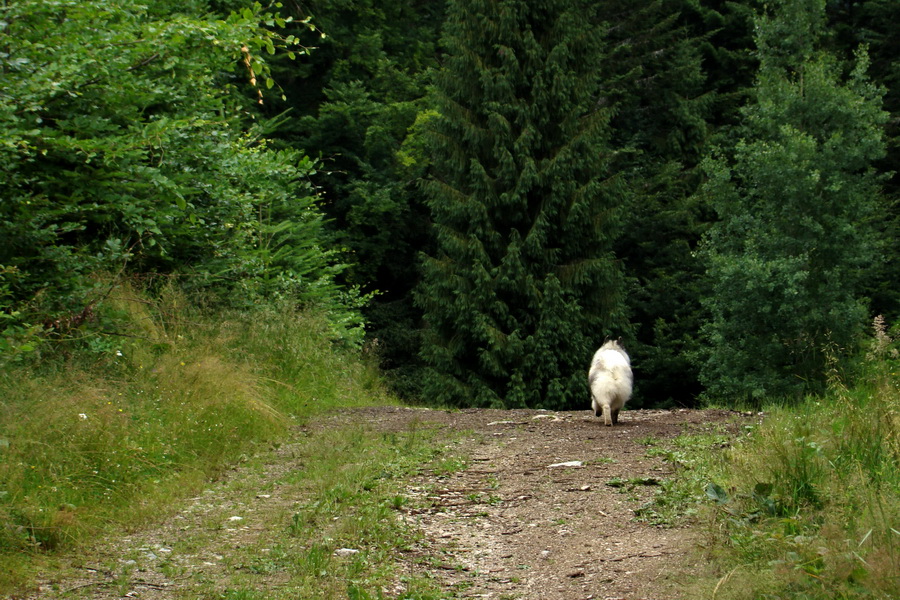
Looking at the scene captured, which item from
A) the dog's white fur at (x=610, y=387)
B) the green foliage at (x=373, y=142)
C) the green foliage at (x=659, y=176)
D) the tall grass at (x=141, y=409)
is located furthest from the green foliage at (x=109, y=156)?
the green foliage at (x=659, y=176)

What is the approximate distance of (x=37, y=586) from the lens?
457 centimetres

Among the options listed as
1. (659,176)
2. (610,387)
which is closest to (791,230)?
(659,176)

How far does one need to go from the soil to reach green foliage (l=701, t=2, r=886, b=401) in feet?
56.9

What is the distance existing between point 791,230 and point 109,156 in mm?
22861

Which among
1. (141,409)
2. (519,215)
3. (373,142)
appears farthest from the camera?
(373,142)

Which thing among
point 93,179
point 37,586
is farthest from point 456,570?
point 93,179

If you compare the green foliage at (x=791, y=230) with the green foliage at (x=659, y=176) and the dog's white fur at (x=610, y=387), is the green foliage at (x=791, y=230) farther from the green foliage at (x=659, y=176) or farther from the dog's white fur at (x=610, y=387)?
the dog's white fur at (x=610, y=387)

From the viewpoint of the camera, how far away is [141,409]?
752cm

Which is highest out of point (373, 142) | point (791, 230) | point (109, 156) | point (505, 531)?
point (373, 142)

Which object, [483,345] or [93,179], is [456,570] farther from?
[483,345]

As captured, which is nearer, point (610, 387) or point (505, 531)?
point (505, 531)

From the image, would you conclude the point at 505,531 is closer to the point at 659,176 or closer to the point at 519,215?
the point at 519,215

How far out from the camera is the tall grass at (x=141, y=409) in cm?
568

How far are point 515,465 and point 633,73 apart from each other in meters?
25.3
